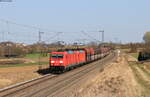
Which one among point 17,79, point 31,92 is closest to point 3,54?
point 17,79

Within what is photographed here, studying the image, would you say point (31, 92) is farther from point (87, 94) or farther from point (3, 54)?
point (3, 54)

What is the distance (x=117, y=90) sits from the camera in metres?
26.0

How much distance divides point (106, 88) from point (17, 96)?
24.1 feet

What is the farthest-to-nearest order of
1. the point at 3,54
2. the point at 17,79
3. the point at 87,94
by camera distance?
1. the point at 3,54
2. the point at 17,79
3. the point at 87,94

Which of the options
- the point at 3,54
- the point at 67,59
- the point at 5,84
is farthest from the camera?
the point at 3,54

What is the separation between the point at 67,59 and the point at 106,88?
24.8m

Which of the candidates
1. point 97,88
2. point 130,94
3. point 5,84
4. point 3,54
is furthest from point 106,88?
point 3,54

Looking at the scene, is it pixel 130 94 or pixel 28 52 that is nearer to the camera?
pixel 130 94

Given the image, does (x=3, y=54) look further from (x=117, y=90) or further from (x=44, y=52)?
(x=117, y=90)

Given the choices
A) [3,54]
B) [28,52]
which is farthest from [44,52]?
[28,52]

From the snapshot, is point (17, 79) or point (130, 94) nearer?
point (130, 94)

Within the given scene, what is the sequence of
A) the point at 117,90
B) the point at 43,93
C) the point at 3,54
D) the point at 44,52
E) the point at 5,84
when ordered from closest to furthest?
the point at 117,90 < the point at 43,93 < the point at 5,84 < the point at 44,52 < the point at 3,54

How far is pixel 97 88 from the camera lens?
2728 centimetres

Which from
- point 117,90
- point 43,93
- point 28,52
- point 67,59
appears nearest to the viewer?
point 117,90
